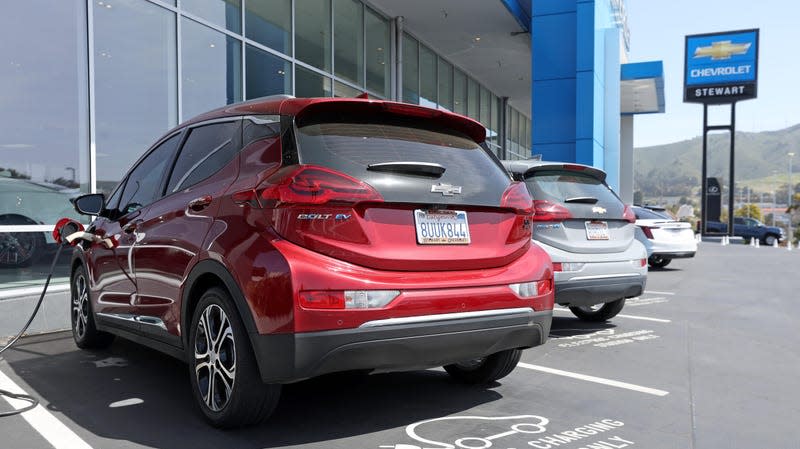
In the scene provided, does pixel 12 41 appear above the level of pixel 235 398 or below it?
above

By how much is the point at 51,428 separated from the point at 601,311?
554cm

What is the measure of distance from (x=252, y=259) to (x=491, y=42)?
710 inches

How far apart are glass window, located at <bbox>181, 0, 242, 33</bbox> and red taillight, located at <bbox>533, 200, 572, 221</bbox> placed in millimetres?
7159

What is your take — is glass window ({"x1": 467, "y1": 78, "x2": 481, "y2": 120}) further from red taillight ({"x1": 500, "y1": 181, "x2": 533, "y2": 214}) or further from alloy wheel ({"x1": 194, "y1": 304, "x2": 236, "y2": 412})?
alloy wheel ({"x1": 194, "y1": 304, "x2": 236, "y2": 412})

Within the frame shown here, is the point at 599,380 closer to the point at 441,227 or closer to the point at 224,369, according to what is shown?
the point at 441,227

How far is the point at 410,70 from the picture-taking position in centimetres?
1886

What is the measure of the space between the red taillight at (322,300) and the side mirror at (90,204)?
9.75 feet

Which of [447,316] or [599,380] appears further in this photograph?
[599,380]

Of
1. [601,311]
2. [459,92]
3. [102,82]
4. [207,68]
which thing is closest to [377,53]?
[459,92]

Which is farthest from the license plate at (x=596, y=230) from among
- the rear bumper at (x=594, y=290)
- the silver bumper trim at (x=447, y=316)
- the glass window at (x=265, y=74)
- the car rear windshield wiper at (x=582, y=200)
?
the glass window at (x=265, y=74)

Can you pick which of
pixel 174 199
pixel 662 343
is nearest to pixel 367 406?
pixel 174 199

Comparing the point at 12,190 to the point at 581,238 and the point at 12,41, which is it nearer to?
the point at 12,41

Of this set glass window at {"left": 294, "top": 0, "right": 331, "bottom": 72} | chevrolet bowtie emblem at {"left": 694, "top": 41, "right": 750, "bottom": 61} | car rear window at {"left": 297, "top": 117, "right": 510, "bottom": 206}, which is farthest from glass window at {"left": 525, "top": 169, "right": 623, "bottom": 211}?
chevrolet bowtie emblem at {"left": 694, "top": 41, "right": 750, "bottom": 61}

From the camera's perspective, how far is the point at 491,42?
19.9 m
